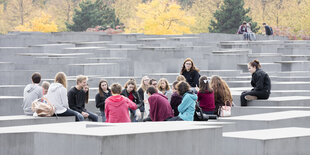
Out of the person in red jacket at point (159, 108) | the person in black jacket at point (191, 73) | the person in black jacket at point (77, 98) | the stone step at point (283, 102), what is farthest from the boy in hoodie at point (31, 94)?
the stone step at point (283, 102)

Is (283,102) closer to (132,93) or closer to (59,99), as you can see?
(132,93)

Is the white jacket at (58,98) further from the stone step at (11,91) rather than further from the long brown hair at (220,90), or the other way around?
the stone step at (11,91)

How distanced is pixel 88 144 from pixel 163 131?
94 cm

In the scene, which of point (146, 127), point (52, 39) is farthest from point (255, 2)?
point (146, 127)

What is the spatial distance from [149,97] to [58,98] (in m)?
1.65

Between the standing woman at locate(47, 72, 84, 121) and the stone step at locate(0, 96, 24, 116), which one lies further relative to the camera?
the stone step at locate(0, 96, 24, 116)

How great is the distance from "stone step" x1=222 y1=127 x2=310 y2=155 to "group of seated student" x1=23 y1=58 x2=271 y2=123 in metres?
2.41

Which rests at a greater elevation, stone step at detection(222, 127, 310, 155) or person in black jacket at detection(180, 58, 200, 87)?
person in black jacket at detection(180, 58, 200, 87)

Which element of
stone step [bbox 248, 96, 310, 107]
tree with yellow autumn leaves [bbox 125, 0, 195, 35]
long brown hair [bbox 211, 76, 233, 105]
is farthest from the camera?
tree with yellow autumn leaves [bbox 125, 0, 195, 35]

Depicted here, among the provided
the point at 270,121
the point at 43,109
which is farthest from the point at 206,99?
the point at 43,109

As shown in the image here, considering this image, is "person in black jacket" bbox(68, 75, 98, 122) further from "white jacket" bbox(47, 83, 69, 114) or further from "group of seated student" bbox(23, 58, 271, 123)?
"white jacket" bbox(47, 83, 69, 114)

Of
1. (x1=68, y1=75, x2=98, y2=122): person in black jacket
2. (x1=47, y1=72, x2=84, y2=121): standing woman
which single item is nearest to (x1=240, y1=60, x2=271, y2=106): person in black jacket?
(x1=68, y1=75, x2=98, y2=122): person in black jacket

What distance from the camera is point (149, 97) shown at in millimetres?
10492

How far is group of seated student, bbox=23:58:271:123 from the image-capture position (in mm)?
10166
